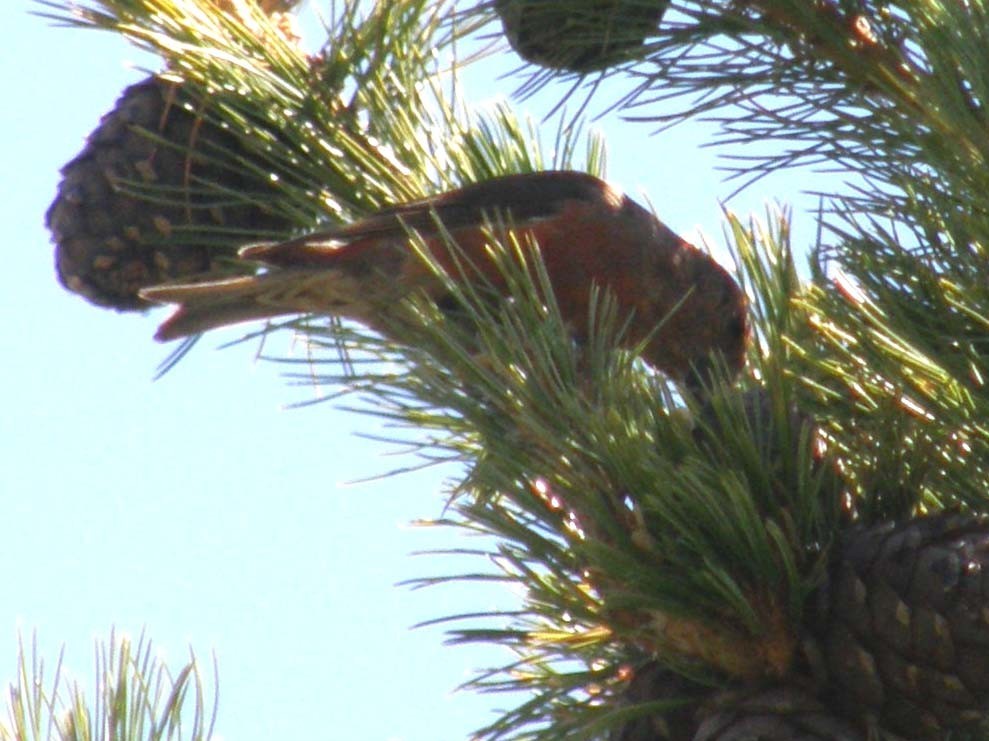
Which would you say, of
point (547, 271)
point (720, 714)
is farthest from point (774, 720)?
point (547, 271)

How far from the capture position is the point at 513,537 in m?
1.32

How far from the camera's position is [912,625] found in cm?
115

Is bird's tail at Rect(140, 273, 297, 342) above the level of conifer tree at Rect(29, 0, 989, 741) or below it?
above

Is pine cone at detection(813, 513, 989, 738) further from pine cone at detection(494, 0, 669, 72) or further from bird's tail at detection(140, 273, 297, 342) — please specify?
bird's tail at detection(140, 273, 297, 342)

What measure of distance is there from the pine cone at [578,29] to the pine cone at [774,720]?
0.84 metres

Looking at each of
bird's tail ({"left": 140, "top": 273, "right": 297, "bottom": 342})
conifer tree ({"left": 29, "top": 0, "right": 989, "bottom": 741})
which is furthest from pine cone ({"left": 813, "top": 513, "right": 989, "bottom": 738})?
bird's tail ({"left": 140, "top": 273, "right": 297, "bottom": 342})

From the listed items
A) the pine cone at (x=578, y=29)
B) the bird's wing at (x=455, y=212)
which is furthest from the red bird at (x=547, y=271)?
the pine cone at (x=578, y=29)

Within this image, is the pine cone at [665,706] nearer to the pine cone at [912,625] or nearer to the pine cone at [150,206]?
the pine cone at [912,625]

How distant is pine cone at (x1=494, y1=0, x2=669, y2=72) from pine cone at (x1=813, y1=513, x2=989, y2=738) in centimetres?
78

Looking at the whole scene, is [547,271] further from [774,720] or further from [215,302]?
[774,720]

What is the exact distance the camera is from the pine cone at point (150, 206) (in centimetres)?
197

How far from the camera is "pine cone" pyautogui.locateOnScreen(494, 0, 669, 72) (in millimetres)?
1773

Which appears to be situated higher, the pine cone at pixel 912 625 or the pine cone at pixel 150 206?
the pine cone at pixel 150 206

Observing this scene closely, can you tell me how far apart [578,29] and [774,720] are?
3.22 feet
